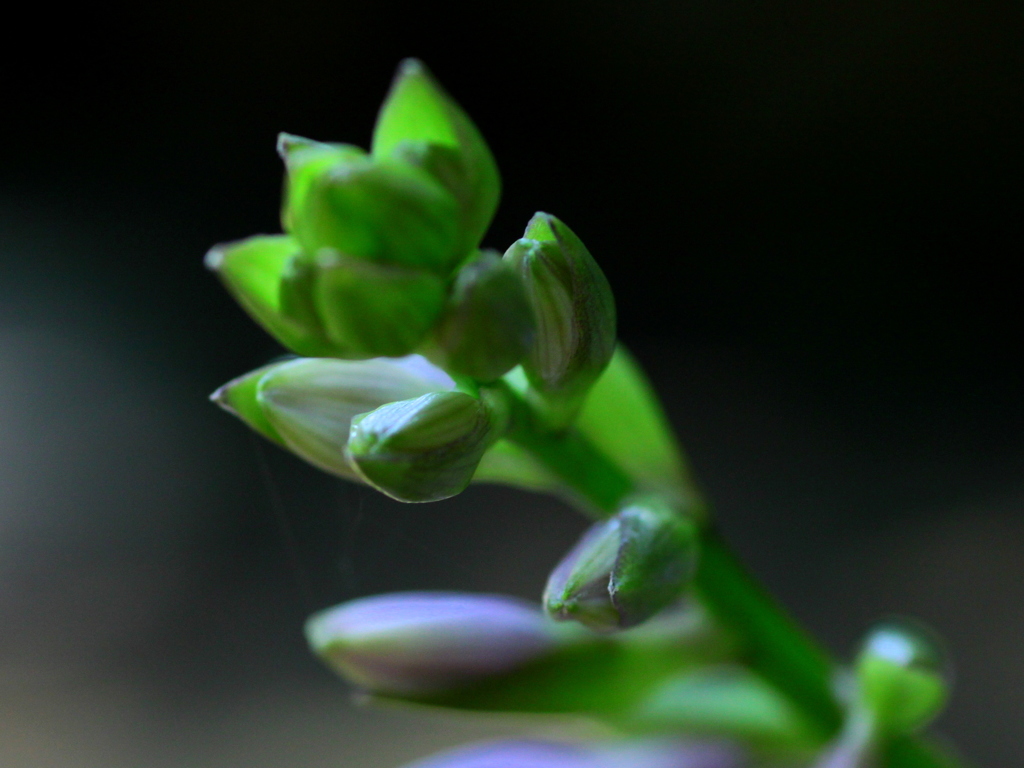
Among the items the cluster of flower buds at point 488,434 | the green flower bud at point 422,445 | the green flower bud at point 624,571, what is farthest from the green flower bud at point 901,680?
the green flower bud at point 422,445

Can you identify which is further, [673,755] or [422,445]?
[673,755]

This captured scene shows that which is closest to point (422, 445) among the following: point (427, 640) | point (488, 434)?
point (488, 434)

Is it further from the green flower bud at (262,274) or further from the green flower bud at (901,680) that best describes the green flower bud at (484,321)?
the green flower bud at (901,680)

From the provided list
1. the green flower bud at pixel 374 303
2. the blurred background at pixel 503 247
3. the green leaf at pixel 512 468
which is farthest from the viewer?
the blurred background at pixel 503 247

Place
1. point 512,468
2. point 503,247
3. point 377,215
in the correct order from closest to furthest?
point 377,215
point 512,468
point 503,247

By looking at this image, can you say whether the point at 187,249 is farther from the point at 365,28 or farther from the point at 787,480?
the point at 787,480

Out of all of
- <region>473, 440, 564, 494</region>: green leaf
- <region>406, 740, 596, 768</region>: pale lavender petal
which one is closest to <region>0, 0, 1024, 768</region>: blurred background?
<region>406, 740, 596, 768</region>: pale lavender petal

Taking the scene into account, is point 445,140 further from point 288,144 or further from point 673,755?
point 673,755

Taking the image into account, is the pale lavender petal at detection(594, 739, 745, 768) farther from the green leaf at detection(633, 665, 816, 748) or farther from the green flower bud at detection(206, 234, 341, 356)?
the green flower bud at detection(206, 234, 341, 356)

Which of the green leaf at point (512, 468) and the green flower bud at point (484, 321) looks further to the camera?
the green leaf at point (512, 468)
